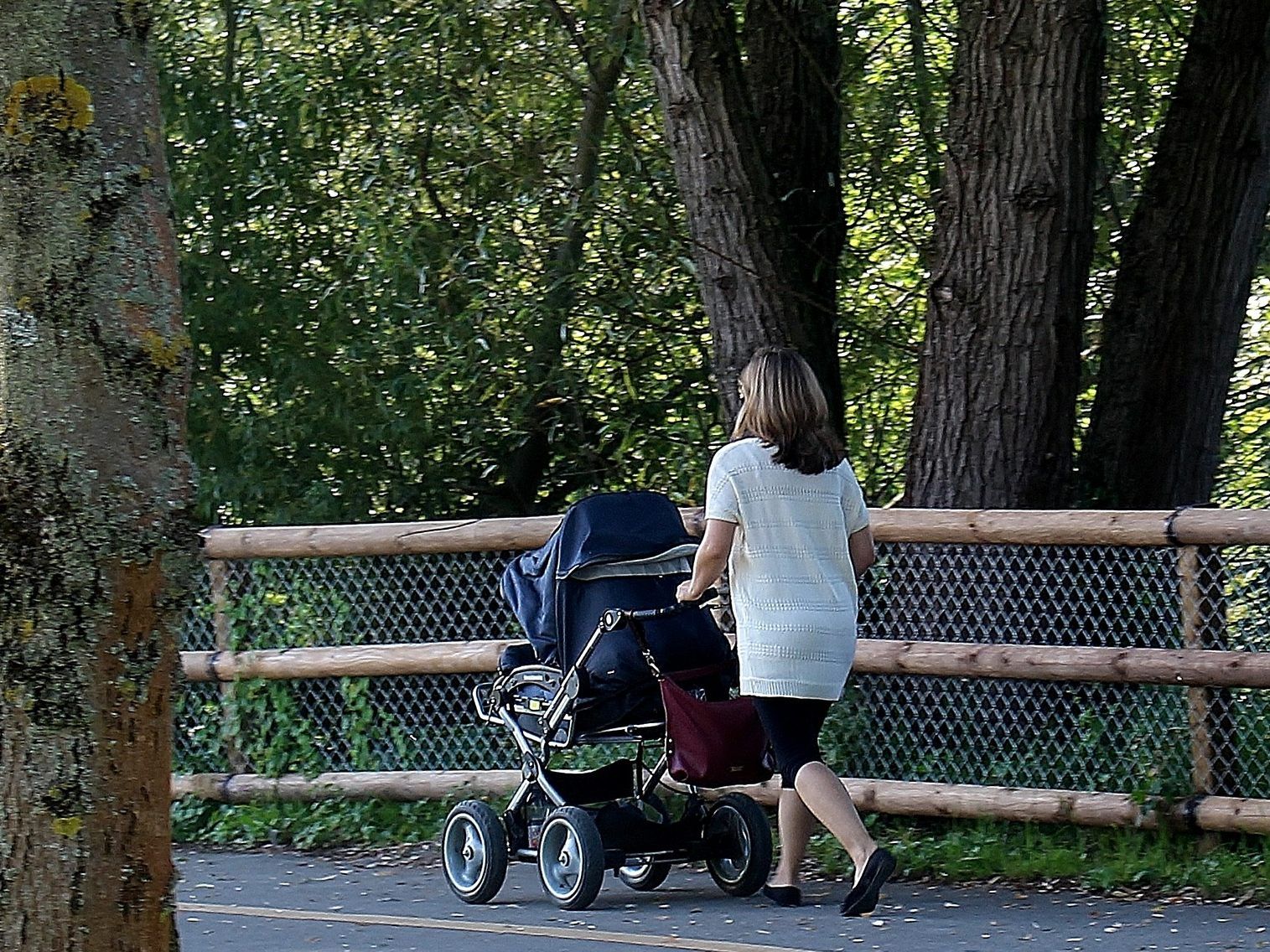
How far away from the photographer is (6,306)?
362cm

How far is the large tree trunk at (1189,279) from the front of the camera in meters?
8.98

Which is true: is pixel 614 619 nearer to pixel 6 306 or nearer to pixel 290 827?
pixel 290 827

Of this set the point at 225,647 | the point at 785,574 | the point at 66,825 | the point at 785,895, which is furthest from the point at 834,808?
the point at 225,647

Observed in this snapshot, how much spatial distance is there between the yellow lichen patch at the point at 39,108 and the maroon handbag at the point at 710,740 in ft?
12.4

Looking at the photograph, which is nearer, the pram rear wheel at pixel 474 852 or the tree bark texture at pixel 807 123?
the pram rear wheel at pixel 474 852

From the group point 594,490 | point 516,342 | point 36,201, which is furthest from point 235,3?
point 36,201

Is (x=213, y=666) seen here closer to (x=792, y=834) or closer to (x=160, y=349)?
→ (x=792, y=834)

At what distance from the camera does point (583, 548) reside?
7.11 metres

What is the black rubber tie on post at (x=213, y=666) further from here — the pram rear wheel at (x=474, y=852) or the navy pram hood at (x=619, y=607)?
the navy pram hood at (x=619, y=607)

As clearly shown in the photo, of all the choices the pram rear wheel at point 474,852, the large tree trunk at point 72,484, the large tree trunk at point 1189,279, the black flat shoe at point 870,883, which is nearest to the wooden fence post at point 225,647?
the pram rear wheel at point 474,852

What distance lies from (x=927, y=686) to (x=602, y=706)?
5.30 ft

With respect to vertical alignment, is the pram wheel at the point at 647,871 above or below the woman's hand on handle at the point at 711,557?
below

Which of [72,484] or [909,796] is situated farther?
[909,796]

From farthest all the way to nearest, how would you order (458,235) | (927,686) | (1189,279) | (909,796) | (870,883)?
(458,235), (1189,279), (927,686), (909,796), (870,883)
